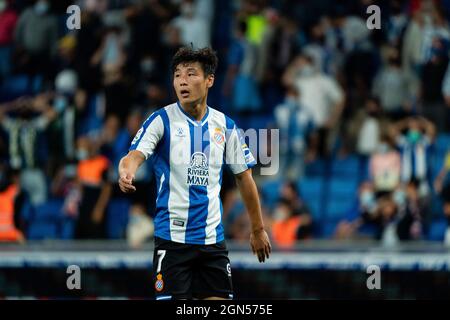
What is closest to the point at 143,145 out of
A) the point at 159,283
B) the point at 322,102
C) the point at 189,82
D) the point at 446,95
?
the point at 189,82

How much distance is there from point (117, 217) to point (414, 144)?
3901mm

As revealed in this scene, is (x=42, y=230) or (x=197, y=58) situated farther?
(x=42, y=230)

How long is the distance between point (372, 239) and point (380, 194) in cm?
63

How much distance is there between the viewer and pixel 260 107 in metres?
15.8

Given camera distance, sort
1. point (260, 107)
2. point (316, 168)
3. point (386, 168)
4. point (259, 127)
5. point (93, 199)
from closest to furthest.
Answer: point (386, 168)
point (93, 199)
point (316, 168)
point (259, 127)
point (260, 107)

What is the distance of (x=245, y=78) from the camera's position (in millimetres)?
15828

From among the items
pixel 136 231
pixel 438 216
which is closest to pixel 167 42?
pixel 136 231

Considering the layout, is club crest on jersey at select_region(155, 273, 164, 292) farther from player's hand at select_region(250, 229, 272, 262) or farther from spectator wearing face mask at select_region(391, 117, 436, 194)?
spectator wearing face mask at select_region(391, 117, 436, 194)

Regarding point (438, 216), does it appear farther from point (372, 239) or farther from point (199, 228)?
point (199, 228)

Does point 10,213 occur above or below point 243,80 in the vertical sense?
below

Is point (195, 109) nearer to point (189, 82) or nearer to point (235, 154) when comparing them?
point (189, 82)

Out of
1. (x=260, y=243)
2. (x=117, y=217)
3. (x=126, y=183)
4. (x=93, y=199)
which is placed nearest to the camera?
(x=126, y=183)

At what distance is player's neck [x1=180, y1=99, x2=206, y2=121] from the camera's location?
291 inches

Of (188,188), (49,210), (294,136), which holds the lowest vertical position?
(49,210)
